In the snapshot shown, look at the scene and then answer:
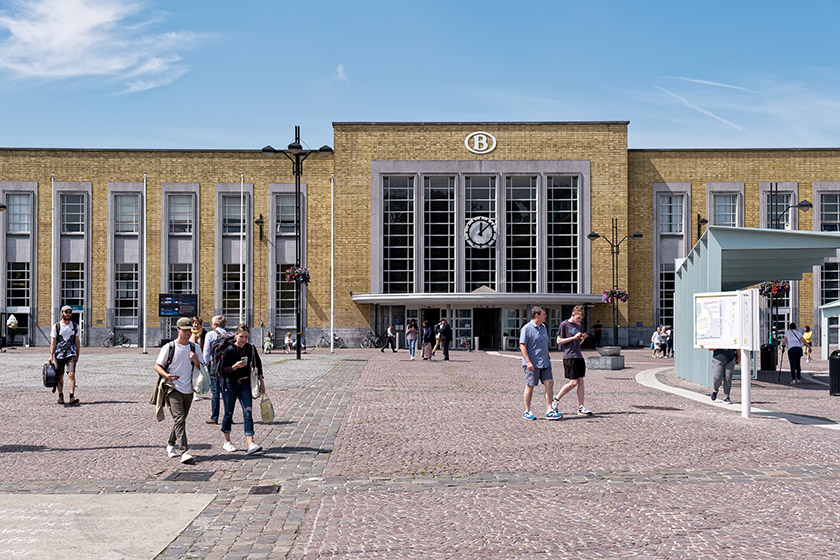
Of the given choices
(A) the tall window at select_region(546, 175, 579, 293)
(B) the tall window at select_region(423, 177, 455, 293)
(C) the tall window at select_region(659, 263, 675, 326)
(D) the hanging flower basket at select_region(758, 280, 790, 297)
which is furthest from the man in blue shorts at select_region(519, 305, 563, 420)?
(C) the tall window at select_region(659, 263, 675, 326)

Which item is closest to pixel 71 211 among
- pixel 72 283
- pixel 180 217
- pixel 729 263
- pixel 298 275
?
pixel 72 283

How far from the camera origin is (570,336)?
12039mm

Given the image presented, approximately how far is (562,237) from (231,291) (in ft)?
61.9

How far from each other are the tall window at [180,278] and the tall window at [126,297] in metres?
1.87

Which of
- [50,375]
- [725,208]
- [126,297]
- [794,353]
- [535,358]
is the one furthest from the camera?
[725,208]

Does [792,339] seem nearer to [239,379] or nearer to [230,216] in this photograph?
[239,379]

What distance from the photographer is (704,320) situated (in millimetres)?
13867

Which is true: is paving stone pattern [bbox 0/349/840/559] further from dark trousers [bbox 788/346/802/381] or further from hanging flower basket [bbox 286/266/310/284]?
hanging flower basket [bbox 286/266/310/284]

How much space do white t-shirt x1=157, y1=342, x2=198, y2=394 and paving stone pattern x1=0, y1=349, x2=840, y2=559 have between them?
2.62 ft

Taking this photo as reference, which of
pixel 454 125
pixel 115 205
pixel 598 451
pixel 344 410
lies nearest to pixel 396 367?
pixel 344 410

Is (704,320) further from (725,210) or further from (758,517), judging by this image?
(725,210)

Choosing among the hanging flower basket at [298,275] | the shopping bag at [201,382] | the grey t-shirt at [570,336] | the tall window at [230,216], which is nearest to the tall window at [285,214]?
the tall window at [230,216]

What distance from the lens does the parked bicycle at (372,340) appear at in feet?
146

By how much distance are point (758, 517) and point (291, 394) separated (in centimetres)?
1092
